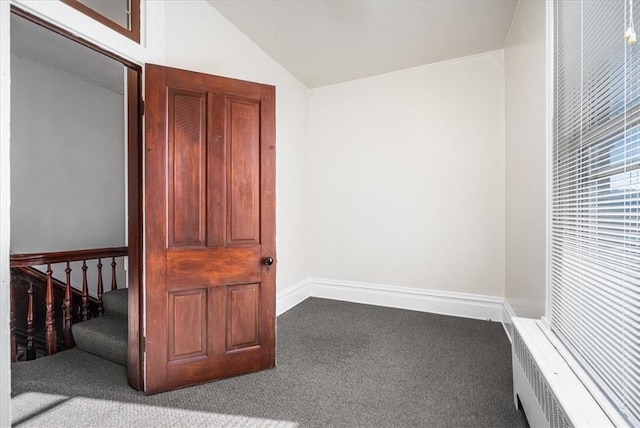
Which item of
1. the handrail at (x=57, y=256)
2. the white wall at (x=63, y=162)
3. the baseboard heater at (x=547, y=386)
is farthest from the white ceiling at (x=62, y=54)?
the baseboard heater at (x=547, y=386)

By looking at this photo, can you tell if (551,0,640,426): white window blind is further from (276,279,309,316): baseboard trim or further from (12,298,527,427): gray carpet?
(276,279,309,316): baseboard trim

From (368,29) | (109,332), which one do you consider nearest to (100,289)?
(109,332)

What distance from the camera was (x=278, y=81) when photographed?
141 inches

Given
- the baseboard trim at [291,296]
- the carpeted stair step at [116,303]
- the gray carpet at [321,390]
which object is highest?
the carpeted stair step at [116,303]

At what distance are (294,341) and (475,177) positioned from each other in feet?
8.63

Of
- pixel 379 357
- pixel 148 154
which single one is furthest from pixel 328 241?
pixel 148 154

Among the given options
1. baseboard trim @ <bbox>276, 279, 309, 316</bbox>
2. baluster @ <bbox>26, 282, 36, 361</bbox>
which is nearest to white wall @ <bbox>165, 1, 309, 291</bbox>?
baseboard trim @ <bbox>276, 279, 309, 316</bbox>

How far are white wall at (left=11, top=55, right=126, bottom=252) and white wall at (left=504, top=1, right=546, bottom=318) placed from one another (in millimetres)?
4777

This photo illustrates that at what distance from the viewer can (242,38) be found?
3.00m

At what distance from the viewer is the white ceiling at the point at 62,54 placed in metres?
2.96

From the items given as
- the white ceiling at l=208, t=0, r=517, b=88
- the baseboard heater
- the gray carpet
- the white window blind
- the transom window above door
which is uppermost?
the white ceiling at l=208, t=0, r=517, b=88

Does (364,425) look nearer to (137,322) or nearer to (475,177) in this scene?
(137,322)

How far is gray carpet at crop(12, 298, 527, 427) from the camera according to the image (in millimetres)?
1747

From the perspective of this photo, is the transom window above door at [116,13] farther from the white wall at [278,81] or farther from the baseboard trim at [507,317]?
the baseboard trim at [507,317]
